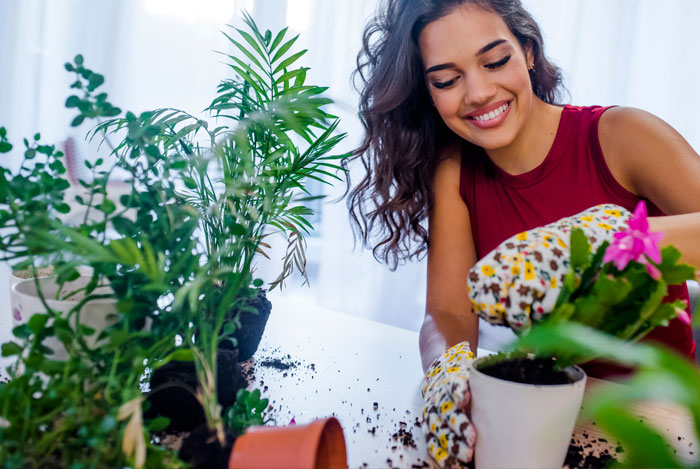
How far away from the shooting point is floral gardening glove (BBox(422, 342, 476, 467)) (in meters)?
0.59

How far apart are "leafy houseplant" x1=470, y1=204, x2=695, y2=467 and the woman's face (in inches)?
24.1

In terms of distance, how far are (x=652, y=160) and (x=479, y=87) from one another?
13.6 inches

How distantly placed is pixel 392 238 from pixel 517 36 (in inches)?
19.9

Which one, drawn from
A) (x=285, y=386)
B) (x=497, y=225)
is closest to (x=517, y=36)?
(x=497, y=225)

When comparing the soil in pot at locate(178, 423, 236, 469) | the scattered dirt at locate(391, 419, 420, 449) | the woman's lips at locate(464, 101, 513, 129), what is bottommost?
the scattered dirt at locate(391, 419, 420, 449)

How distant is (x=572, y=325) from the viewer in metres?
0.46

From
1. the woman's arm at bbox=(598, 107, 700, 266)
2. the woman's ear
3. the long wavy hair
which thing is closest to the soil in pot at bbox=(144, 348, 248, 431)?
the long wavy hair

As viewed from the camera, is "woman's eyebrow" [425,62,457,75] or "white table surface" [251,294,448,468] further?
"woman's eyebrow" [425,62,457,75]

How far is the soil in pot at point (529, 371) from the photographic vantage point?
535 mm

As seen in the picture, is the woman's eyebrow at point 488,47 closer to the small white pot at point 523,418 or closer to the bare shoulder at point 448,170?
the bare shoulder at point 448,170

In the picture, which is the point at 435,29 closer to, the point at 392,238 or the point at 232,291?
the point at 392,238

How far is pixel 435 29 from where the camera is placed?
108 cm

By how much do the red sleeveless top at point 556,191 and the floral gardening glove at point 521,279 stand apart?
25.9 inches

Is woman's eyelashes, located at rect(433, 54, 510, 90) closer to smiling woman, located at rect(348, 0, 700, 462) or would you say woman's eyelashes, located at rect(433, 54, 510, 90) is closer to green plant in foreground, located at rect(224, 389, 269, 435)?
smiling woman, located at rect(348, 0, 700, 462)
